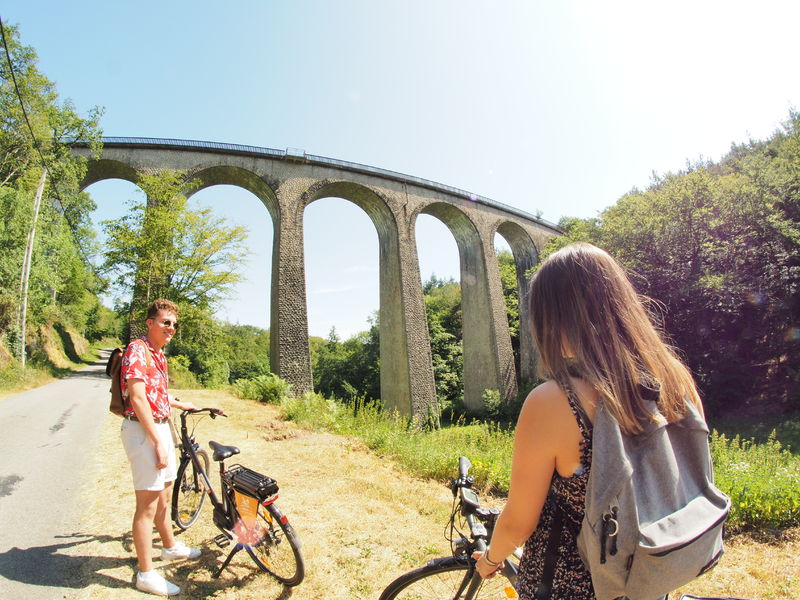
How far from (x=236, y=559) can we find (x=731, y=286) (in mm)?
17506

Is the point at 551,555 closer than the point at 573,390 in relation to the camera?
No

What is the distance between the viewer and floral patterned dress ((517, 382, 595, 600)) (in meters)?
1.02

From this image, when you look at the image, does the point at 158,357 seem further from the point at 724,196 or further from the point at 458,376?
the point at 458,376

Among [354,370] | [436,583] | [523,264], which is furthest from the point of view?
[354,370]

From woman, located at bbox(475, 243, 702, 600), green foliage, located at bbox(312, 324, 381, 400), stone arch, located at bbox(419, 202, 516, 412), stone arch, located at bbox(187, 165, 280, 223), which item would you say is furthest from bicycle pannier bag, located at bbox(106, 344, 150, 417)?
green foliage, located at bbox(312, 324, 381, 400)

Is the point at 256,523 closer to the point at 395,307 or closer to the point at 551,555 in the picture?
the point at 551,555

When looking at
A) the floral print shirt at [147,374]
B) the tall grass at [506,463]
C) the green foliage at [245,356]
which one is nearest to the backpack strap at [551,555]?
the floral print shirt at [147,374]

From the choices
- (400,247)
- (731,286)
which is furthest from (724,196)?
(400,247)

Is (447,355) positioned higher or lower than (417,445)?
higher

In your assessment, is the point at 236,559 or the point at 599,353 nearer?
the point at 599,353

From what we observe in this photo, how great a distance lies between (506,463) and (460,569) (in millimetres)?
3845

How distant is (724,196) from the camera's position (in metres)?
Result: 15.2

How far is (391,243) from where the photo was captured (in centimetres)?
1889

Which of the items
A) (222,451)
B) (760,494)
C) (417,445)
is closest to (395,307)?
(417,445)
